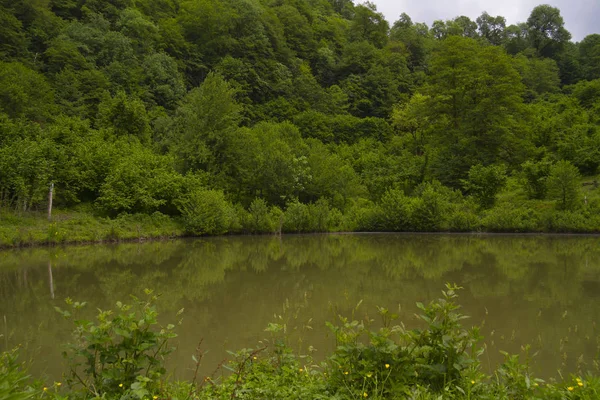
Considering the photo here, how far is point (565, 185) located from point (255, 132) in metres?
18.2

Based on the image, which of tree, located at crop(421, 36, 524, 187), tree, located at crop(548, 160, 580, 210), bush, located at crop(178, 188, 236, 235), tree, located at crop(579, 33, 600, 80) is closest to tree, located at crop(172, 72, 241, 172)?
bush, located at crop(178, 188, 236, 235)

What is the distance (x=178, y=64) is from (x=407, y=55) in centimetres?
2823

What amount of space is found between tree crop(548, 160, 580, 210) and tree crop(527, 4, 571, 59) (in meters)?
43.1

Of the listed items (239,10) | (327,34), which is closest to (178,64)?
(239,10)

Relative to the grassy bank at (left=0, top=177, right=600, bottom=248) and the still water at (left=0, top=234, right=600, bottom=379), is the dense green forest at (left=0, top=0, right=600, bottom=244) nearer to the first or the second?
the grassy bank at (left=0, top=177, right=600, bottom=248)

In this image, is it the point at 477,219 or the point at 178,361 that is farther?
the point at 477,219

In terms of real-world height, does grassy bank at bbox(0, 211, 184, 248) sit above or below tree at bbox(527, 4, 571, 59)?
below

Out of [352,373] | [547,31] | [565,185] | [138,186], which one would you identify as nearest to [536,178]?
[565,185]

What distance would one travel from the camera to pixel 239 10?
48.7 meters

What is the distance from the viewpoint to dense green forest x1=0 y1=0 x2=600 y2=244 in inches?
854

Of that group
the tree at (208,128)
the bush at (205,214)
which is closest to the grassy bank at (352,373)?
the bush at (205,214)

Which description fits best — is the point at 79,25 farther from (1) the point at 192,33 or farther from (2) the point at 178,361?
(2) the point at 178,361

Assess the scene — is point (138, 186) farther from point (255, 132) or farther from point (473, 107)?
point (473, 107)

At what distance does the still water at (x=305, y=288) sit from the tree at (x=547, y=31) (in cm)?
4830
